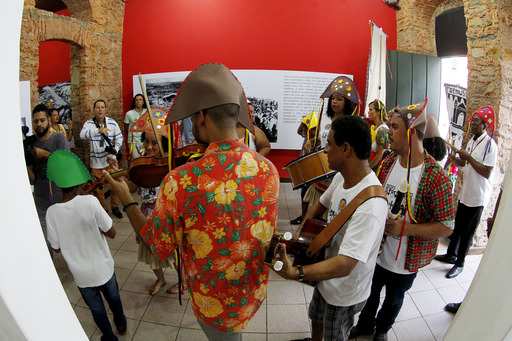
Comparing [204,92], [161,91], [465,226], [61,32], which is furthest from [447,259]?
[61,32]

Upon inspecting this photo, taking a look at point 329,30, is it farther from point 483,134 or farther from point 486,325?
point 486,325

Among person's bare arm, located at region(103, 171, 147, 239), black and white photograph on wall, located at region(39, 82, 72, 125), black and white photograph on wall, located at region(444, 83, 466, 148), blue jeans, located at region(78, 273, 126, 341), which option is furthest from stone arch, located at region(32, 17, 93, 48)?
black and white photograph on wall, located at region(444, 83, 466, 148)

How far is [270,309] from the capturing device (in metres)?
2.53

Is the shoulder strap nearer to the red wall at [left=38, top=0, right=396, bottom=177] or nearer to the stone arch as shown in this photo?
the red wall at [left=38, top=0, right=396, bottom=177]

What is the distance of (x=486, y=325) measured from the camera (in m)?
0.50

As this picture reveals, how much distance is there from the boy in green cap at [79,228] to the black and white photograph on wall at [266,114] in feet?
11.7

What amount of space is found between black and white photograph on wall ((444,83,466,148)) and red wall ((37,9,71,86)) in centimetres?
775

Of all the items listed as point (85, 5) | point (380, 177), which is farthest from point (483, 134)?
point (85, 5)

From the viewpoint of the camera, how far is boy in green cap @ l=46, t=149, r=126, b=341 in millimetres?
1777

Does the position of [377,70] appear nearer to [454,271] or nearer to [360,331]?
[454,271]

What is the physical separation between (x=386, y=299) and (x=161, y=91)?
15.5 feet

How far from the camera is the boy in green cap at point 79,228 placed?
1.78 meters

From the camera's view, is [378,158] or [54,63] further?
[54,63]

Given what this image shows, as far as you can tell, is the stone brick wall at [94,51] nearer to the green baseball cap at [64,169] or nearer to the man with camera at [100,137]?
the man with camera at [100,137]
